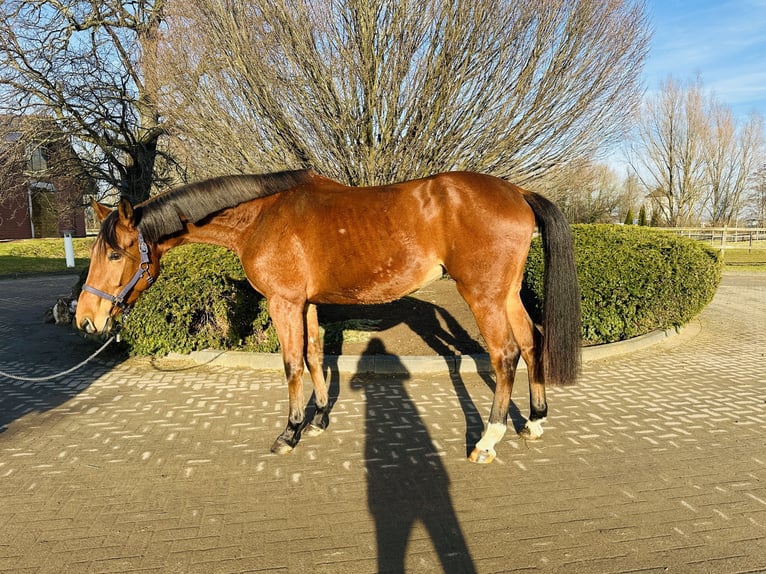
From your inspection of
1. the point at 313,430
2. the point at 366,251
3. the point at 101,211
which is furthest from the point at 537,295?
the point at 101,211

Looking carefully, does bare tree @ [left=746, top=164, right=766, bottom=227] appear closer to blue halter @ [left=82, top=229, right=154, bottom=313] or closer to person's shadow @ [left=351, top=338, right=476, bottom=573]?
person's shadow @ [left=351, top=338, right=476, bottom=573]

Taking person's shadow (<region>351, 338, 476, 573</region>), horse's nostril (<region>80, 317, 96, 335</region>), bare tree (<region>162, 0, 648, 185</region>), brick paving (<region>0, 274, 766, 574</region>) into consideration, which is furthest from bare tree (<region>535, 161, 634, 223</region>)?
horse's nostril (<region>80, 317, 96, 335</region>)

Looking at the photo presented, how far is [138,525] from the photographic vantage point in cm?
267

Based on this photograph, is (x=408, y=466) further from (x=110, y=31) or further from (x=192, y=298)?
(x=110, y=31)

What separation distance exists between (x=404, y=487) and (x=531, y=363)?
1483mm

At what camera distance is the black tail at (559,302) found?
3.70 m

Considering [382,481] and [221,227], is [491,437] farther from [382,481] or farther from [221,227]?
[221,227]

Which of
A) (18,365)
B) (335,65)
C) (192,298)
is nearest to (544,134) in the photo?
(335,65)

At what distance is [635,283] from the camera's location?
6715 millimetres

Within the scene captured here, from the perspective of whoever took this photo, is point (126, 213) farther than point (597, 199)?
No

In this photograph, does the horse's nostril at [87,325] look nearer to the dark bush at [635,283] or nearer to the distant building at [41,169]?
the dark bush at [635,283]

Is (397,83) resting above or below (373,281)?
above

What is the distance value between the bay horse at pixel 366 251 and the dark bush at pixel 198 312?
2.34 metres

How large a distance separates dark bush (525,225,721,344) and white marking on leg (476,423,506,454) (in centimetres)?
371
